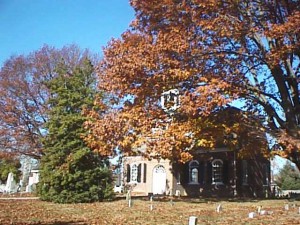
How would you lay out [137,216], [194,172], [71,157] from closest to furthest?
[137,216]
[71,157]
[194,172]

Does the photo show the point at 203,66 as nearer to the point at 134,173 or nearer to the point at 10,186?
the point at 134,173

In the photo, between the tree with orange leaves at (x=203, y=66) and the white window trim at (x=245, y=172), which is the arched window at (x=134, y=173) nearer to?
the white window trim at (x=245, y=172)

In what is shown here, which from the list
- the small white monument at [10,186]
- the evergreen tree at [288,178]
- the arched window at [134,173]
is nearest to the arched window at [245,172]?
the arched window at [134,173]

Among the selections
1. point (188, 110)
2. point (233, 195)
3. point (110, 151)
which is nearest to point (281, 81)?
point (188, 110)

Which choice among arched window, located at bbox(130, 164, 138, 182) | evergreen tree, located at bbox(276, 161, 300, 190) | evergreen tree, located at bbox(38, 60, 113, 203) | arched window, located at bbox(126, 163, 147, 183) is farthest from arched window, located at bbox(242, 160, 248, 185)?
evergreen tree, located at bbox(276, 161, 300, 190)

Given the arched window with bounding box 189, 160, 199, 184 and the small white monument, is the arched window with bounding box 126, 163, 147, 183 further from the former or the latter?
the small white monument

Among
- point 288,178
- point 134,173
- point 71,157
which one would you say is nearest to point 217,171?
point 134,173

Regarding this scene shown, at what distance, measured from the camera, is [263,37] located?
54.4ft

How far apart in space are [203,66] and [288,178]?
3998 cm

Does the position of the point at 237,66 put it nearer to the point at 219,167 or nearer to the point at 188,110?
the point at 188,110

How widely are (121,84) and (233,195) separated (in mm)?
19862

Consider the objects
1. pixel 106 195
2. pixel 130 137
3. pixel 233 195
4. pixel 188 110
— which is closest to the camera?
pixel 188 110

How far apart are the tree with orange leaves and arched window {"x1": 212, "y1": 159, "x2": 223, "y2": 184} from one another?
54.5 ft

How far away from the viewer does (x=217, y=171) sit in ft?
118
